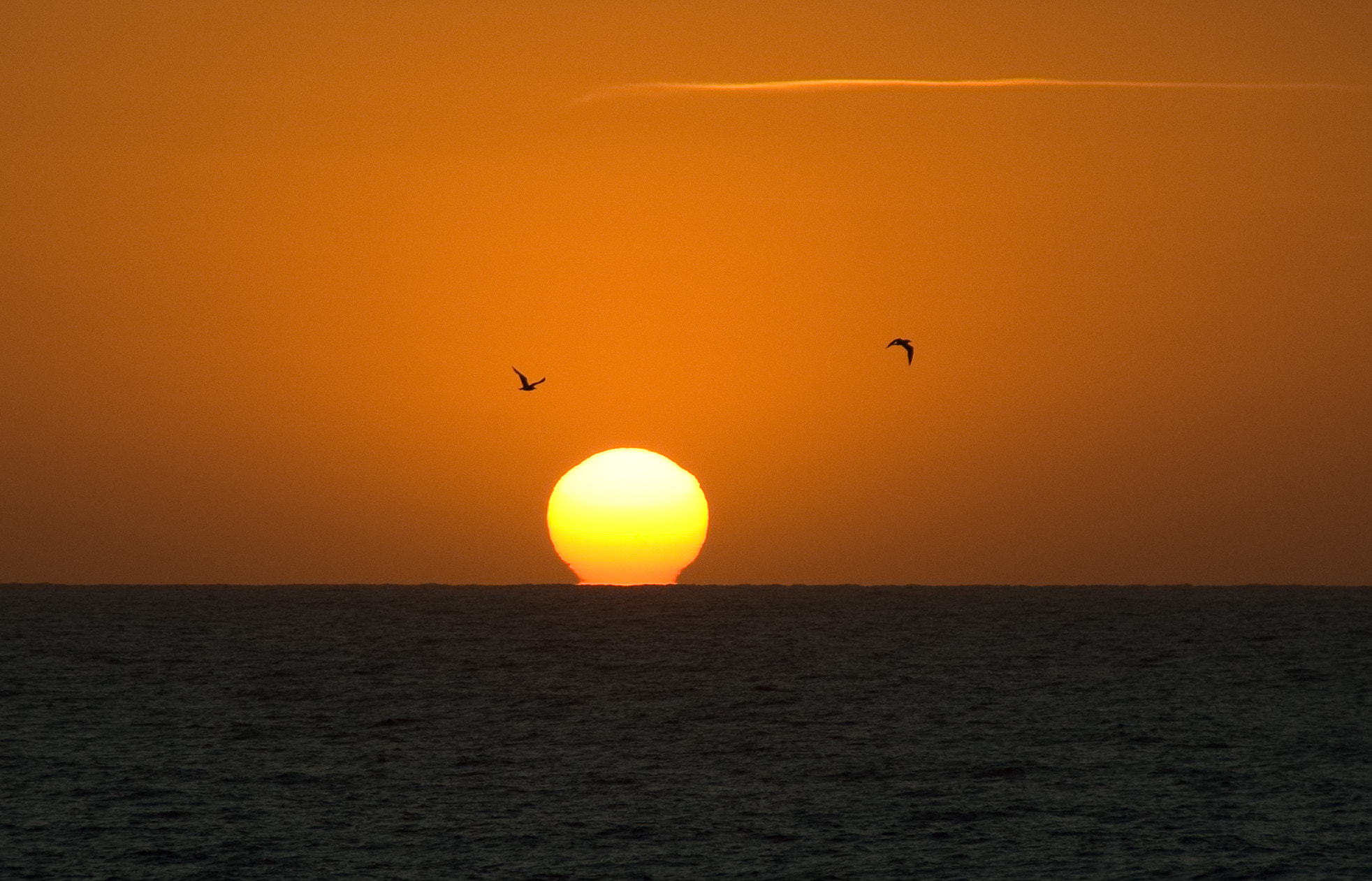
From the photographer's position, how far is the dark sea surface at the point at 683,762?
136 ft

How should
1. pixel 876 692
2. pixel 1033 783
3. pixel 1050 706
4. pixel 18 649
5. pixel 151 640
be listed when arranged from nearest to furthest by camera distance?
pixel 1033 783 → pixel 1050 706 → pixel 876 692 → pixel 18 649 → pixel 151 640

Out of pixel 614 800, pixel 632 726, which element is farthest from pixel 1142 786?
pixel 632 726

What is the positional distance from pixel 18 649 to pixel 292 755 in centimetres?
5665

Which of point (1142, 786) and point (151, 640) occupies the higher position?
point (151, 640)

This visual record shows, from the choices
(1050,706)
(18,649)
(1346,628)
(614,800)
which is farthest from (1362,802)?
(1346,628)

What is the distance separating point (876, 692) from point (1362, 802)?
34.3 meters

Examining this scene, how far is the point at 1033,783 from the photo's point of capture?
52.6 m

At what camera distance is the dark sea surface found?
41.6 metres

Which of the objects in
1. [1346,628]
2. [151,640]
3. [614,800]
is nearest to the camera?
[614,800]

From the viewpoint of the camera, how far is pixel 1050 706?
76375mm

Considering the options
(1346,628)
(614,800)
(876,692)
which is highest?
(1346,628)

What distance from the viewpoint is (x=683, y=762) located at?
57438 mm

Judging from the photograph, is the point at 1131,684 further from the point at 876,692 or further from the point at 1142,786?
the point at 1142,786

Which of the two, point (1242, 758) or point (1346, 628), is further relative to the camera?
point (1346, 628)
